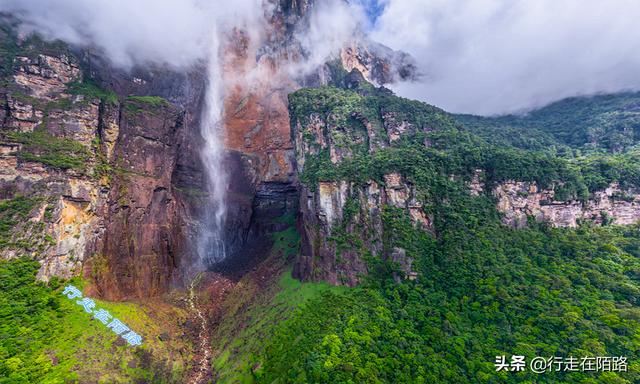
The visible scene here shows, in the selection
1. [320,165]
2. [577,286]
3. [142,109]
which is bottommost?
[577,286]

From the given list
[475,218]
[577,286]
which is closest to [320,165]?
[475,218]

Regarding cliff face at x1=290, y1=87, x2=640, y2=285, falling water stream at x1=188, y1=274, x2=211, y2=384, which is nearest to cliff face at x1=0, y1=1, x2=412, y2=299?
falling water stream at x1=188, y1=274, x2=211, y2=384

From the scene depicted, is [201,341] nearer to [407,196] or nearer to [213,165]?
[407,196]

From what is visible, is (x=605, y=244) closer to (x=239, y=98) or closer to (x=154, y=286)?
(x=154, y=286)

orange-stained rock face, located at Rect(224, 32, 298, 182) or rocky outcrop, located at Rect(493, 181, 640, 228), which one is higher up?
orange-stained rock face, located at Rect(224, 32, 298, 182)

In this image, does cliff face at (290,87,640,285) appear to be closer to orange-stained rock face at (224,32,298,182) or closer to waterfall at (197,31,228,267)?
orange-stained rock face at (224,32,298,182)

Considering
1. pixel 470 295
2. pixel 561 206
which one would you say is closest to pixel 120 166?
pixel 470 295

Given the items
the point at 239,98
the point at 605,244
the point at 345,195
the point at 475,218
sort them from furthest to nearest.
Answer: the point at 239,98 → the point at 345,195 → the point at 475,218 → the point at 605,244
